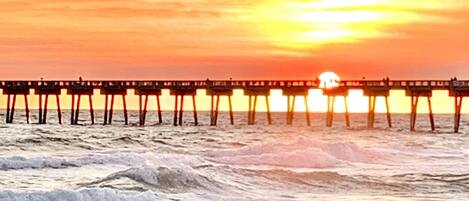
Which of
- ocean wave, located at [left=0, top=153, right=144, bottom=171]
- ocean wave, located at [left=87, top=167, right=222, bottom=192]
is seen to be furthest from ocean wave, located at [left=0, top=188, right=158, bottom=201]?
ocean wave, located at [left=0, top=153, right=144, bottom=171]

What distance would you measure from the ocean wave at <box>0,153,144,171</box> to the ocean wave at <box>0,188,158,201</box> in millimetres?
9602

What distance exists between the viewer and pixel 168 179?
2708 cm

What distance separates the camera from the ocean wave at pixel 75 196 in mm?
21641

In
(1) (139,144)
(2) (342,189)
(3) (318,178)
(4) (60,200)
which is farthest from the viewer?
(1) (139,144)

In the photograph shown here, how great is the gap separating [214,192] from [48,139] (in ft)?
83.9

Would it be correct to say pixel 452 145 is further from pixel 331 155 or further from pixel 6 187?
pixel 6 187

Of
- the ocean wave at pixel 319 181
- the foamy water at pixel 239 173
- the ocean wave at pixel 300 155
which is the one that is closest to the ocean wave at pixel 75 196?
the foamy water at pixel 239 173

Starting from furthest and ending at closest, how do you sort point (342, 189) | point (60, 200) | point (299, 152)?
point (299, 152), point (342, 189), point (60, 200)

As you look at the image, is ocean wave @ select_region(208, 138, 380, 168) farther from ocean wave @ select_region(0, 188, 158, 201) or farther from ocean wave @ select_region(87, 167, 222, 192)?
ocean wave @ select_region(0, 188, 158, 201)

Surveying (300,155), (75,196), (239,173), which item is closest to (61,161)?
(239,173)

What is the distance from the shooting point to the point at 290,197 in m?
25.3

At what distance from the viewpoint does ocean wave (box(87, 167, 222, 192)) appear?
87.2 ft

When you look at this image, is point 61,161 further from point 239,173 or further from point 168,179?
point 168,179

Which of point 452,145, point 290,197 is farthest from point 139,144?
point 290,197
